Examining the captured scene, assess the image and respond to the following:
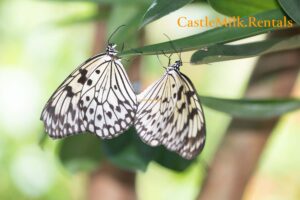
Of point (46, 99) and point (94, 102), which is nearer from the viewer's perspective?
point (94, 102)

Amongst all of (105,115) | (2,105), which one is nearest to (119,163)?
(105,115)

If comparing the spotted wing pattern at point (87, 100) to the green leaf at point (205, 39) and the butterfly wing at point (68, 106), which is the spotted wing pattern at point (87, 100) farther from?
the green leaf at point (205, 39)

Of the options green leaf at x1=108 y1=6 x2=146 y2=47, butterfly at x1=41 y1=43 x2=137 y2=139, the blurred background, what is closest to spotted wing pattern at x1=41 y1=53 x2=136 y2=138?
butterfly at x1=41 y1=43 x2=137 y2=139

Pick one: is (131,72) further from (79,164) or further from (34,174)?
(34,174)

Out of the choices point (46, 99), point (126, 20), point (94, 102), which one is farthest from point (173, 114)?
point (46, 99)

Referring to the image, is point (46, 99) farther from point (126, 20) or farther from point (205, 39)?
point (205, 39)

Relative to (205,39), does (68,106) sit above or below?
below

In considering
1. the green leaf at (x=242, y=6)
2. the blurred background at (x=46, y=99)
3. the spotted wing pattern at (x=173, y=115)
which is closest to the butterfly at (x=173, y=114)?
the spotted wing pattern at (x=173, y=115)
